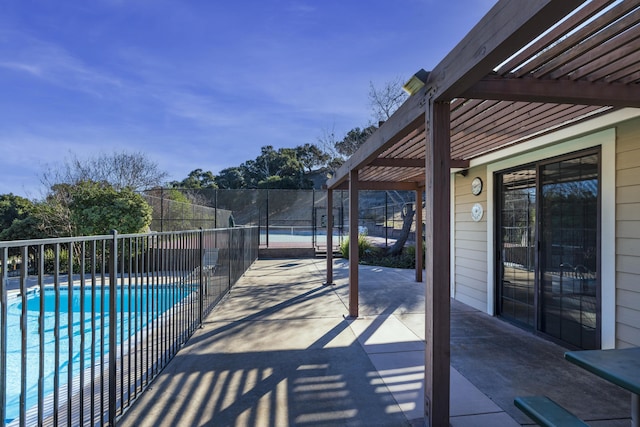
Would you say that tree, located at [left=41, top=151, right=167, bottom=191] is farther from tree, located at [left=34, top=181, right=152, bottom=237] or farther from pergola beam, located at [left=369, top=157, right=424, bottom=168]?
pergola beam, located at [left=369, top=157, right=424, bottom=168]

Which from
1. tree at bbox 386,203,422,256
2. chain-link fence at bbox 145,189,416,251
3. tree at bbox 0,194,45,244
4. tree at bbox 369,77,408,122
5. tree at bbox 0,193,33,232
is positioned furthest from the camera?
chain-link fence at bbox 145,189,416,251

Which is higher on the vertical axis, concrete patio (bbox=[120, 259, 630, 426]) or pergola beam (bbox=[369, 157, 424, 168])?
pergola beam (bbox=[369, 157, 424, 168])

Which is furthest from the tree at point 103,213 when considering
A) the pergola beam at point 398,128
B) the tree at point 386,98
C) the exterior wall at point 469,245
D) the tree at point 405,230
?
the tree at point 386,98

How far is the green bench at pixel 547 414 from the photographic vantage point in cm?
149

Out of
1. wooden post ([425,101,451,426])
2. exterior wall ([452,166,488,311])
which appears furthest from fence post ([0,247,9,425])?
exterior wall ([452,166,488,311])

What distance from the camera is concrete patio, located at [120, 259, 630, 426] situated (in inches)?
89.3

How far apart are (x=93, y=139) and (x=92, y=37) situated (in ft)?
27.5

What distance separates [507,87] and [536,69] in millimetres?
173

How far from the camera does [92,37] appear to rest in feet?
26.4

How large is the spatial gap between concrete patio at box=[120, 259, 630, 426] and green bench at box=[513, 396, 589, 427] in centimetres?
61

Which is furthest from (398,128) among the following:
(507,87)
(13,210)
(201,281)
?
(13,210)

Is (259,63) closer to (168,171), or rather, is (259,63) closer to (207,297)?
(207,297)

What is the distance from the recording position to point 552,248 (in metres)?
3.73

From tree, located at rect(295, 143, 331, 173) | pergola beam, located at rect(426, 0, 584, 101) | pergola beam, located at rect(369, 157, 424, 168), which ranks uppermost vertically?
tree, located at rect(295, 143, 331, 173)
